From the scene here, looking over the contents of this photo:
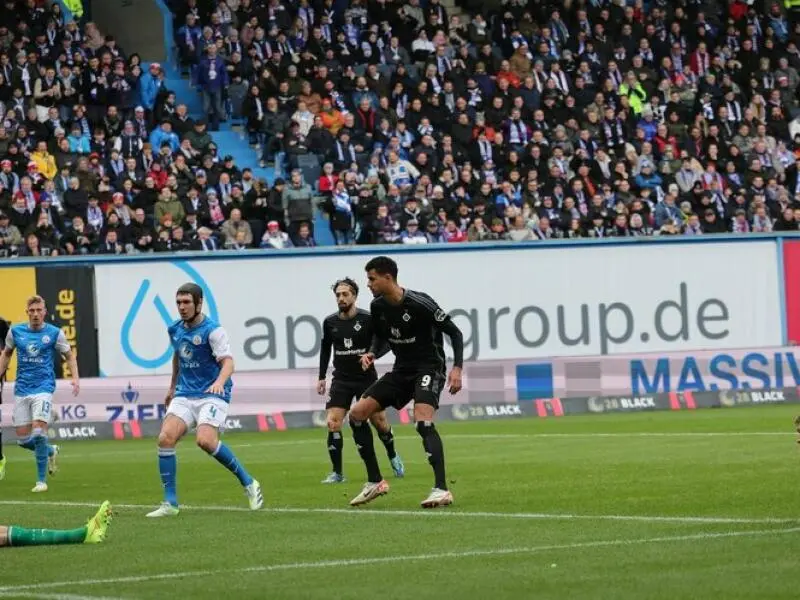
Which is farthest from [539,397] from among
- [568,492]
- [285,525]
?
[285,525]

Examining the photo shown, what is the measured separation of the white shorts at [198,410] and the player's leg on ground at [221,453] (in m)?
0.06

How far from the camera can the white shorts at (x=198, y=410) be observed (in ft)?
50.6

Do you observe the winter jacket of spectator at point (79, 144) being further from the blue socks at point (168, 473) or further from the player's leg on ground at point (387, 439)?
the blue socks at point (168, 473)

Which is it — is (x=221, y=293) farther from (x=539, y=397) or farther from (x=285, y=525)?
(x=285, y=525)

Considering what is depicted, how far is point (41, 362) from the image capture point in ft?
67.9

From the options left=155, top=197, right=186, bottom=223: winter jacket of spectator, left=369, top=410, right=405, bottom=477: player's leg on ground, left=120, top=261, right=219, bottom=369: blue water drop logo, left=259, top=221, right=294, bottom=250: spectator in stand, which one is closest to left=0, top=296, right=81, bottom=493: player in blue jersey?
left=369, top=410, right=405, bottom=477: player's leg on ground

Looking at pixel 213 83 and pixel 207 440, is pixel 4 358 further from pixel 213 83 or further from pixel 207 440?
pixel 213 83

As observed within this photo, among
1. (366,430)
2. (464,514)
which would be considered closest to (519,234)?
(366,430)

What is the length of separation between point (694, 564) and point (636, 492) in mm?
5350

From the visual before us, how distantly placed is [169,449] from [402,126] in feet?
72.7

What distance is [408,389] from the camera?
15.9 meters

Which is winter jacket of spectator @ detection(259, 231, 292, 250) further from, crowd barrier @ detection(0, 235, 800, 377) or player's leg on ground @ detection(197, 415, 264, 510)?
player's leg on ground @ detection(197, 415, 264, 510)

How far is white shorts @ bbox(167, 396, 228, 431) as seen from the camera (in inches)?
608

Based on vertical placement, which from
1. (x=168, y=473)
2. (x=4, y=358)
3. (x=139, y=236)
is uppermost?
(x=139, y=236)
